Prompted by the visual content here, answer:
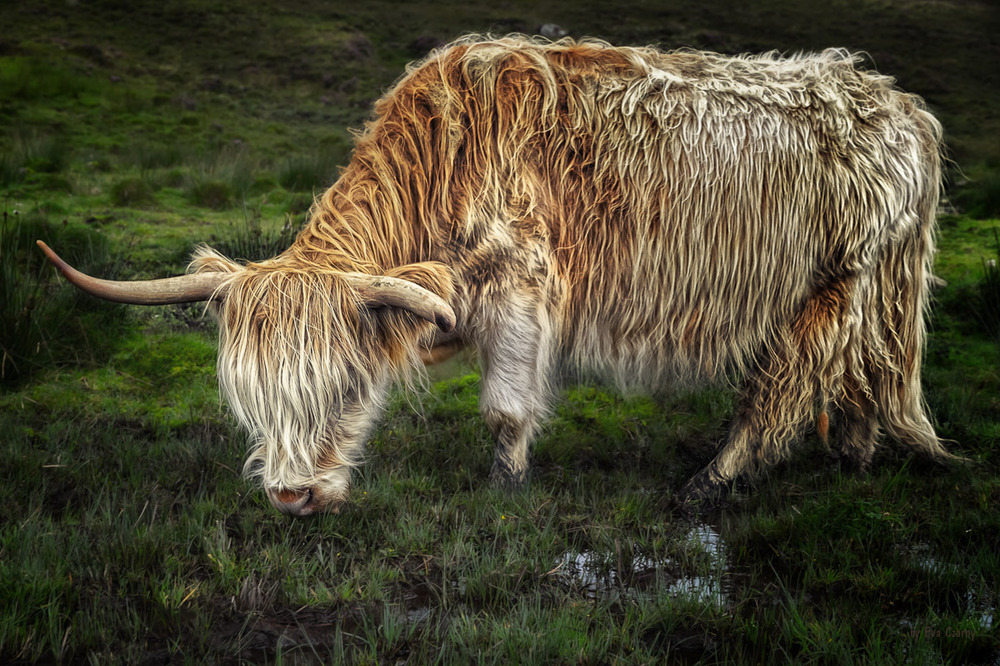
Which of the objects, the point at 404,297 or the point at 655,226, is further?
the point at 655,226

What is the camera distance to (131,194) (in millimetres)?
8023

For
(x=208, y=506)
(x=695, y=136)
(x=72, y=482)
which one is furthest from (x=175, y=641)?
(x=695, y=136)

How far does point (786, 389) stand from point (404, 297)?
73.9 inches

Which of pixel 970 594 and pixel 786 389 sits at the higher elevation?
pixel 786 389

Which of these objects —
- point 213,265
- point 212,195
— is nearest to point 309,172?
point 212,195

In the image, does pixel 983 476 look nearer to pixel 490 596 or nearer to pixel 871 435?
pixel 871 435

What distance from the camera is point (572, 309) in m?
3.33

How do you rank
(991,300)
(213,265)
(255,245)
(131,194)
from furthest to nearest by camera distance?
(131,194)
(255,245)
(991,300)
(213,265)

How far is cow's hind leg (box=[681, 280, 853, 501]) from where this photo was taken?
3367mm

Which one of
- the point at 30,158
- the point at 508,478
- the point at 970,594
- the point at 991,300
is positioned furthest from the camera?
the point at 30,158

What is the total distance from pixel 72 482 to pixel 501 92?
2473 millimetres

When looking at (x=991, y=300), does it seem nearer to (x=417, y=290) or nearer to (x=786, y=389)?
(x=786, y=389)

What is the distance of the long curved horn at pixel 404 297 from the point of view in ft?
8.32

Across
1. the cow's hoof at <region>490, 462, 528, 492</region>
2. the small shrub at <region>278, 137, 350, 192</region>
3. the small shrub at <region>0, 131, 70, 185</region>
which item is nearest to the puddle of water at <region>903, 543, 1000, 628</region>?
the cow's hoof at <region>490, 462, 528, 492</region>
